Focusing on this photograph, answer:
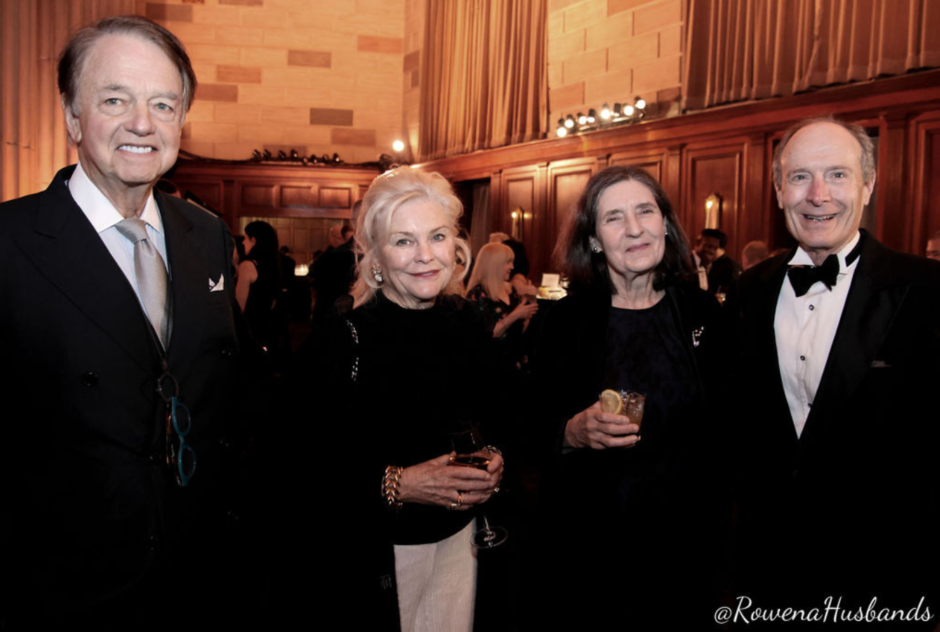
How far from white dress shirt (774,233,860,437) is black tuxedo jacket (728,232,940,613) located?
2.7 inches

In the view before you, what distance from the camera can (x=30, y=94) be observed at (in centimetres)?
537

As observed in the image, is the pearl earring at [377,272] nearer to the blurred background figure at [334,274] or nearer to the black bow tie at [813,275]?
the black bow tie at [813,275]

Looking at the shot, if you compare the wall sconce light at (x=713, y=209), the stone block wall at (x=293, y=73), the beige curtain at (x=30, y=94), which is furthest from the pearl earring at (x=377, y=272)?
the stone block wall at (x=293, y=73)

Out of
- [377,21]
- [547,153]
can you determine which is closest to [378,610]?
[547,153]

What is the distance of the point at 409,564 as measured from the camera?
5.87 feet

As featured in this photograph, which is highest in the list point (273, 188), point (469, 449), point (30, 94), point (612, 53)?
point (612, 53)

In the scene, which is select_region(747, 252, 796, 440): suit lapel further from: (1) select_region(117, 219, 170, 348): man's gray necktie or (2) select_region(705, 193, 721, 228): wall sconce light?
(2) select_region(705, 193, 721, 228): wall sconce light

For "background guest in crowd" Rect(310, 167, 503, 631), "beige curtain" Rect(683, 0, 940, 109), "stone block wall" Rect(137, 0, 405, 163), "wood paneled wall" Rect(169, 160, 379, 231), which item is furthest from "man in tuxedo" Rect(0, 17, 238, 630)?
"stone block wall" Rect(137, 0, 405, 163)

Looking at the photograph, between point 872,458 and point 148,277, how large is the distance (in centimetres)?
195

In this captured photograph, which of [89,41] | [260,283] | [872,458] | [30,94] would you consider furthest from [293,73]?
[872,458]

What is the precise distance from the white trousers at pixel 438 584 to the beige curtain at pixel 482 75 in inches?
407

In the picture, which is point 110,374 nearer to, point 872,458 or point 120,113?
point 120,113

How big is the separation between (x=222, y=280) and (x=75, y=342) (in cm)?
40

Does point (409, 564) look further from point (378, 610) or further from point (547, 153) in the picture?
point (547, 153)
